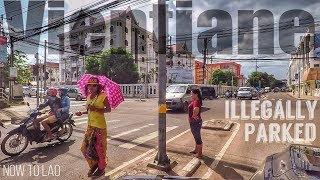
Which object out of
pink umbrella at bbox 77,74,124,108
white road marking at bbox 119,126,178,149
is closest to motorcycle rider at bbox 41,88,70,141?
white road marking at bbox 119,126,178,149

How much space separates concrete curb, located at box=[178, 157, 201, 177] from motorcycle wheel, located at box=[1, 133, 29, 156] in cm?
430

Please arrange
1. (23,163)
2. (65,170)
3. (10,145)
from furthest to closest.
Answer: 1. (10,145)
2. (23,163)
3. (65,170)

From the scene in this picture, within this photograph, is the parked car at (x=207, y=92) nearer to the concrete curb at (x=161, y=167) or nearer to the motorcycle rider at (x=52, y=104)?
the motorcycle rider at (x=52, y=104)

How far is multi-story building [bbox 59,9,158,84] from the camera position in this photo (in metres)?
67.8

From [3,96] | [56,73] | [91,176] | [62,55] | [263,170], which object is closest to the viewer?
[263,170]

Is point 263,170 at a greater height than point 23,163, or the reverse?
point 263,170

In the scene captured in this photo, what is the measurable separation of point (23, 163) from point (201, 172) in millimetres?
4075

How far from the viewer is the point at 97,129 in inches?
274

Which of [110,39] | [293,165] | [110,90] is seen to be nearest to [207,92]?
[110,39]

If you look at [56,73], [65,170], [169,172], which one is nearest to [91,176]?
[65,170]

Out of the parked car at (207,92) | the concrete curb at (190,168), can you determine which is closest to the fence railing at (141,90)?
the parked car at (207,92)

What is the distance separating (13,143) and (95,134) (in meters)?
2.97

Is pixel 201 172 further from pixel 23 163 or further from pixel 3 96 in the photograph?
pixel 3 96

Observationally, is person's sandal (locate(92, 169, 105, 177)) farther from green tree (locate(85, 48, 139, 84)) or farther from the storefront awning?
the storefront awning
